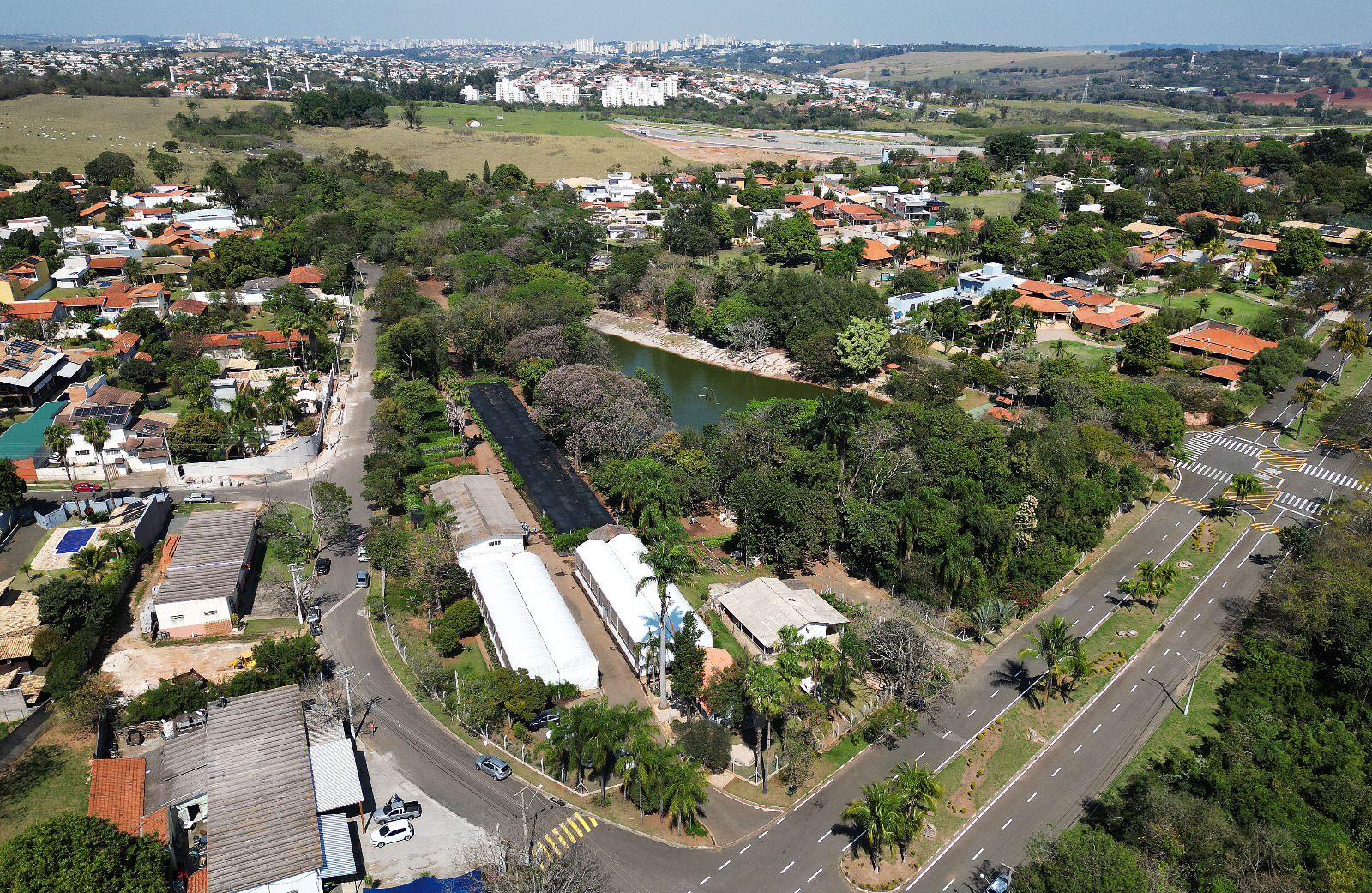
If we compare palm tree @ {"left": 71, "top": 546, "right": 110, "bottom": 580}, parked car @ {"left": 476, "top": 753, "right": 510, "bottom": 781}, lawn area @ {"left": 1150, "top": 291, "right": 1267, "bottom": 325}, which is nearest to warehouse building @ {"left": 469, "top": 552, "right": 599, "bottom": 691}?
parked car @ {"left": 476, "top": 753, "right": 510, "bottom": 781}

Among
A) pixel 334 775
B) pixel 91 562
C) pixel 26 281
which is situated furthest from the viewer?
pixel 26 281

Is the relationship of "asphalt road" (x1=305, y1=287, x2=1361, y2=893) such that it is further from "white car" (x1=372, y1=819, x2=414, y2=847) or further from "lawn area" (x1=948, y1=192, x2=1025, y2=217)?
"lawn area" (x1=948, y1=192, x2=1025, y2=217)

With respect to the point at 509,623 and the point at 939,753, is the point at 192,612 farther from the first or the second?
the point at 939,753

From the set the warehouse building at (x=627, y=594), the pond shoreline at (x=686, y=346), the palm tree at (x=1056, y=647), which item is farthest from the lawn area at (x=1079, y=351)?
the warehouse building at (x=627, y=594)

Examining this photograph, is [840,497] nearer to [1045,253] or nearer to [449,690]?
[449,690]

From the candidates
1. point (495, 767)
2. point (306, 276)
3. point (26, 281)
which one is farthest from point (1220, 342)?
point (26, 281)

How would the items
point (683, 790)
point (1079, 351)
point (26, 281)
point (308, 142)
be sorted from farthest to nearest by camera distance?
point (308, 142)
point (26, 281)
point (1079, 351)
point (683, 790)

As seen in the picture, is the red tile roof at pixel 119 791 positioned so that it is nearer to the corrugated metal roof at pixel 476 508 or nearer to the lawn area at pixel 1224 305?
the corrugated metal roof at pixel 476 508
